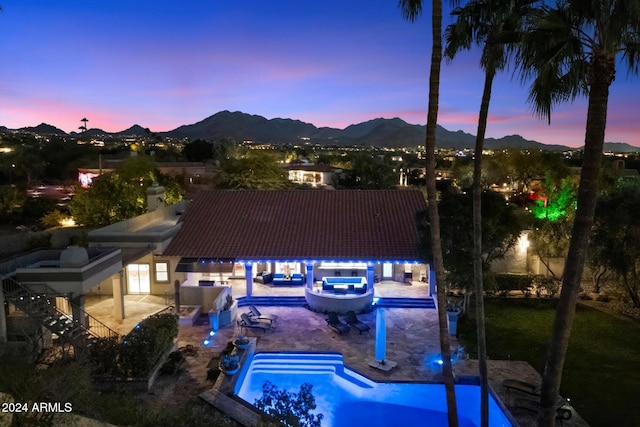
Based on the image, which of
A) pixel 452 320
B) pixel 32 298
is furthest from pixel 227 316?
pixel 452 320

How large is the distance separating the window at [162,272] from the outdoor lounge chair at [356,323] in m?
9.93

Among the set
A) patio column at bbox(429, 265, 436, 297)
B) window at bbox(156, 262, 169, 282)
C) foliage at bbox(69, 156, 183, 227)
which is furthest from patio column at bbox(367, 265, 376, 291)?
foliage at bbox(69, 156, 183, 227)

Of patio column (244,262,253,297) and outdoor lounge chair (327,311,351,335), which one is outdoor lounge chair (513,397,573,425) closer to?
outdoor lounge chair (327,311,351,335)

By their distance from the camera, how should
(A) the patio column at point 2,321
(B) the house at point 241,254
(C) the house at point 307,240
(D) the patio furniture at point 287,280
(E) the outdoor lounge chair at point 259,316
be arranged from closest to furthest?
(A) the patio column at point 2,321 → (B) the house at point 241,254 → (E) the outdoor lounge chair at point 259,316 → (C) the house at point 307,240 → (D) the patio furniture at point 287,280

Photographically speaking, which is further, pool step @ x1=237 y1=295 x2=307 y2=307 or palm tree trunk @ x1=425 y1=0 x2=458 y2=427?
pool step @ x1=237 y1=295 x2=307 y2=307

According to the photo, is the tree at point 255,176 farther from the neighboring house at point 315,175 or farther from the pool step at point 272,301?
the pool step at point 272,301

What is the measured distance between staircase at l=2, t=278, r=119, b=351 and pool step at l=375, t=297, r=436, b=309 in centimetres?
1367

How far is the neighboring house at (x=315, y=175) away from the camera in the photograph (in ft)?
283

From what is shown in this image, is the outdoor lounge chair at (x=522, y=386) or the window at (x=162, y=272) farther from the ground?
the window at (x=162, y=272)

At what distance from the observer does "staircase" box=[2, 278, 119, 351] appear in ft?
51.7

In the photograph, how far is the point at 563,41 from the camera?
30.3 ft

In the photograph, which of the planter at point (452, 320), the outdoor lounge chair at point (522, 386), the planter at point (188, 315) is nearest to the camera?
the outdoor lounge chair at point (522, 386)

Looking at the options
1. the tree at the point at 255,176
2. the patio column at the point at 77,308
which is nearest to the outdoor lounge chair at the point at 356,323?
the patio column at the point at 77,308

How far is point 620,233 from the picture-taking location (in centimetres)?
2338
